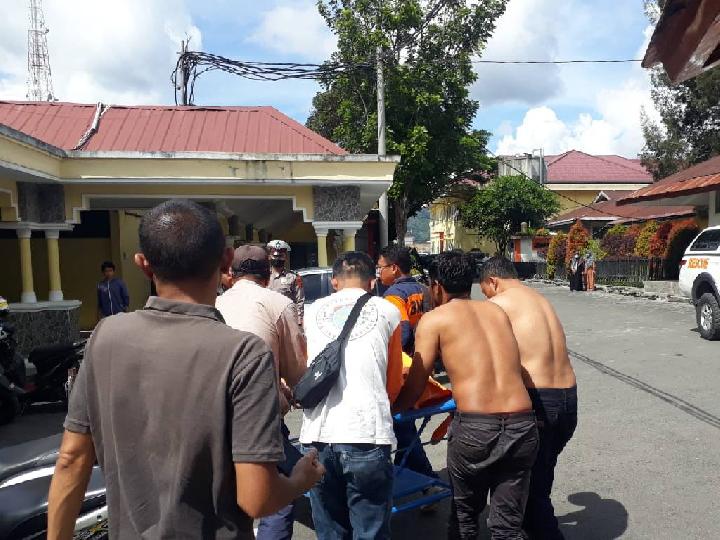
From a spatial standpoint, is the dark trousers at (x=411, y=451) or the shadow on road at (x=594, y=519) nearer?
the shadow on road at (x=594, y=519)

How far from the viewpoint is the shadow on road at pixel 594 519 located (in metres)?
3.76

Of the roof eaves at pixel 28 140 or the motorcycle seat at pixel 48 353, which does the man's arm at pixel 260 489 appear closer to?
the motorcycle seat at pixel 48 353

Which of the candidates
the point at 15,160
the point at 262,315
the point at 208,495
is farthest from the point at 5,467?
the point at 15,160

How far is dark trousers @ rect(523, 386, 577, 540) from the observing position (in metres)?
3.27

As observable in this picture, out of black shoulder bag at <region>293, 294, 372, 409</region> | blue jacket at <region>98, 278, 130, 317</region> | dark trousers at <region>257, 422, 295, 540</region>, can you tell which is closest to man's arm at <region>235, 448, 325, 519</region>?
black shoulder bag at <region>293, 294, 372, 409</region>

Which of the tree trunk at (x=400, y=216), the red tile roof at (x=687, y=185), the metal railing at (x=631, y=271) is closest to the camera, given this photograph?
the red tile roof at (x=687, y=185)

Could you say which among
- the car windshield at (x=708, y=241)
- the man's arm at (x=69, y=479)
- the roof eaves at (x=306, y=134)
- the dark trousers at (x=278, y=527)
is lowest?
the dark trousers at (x=278, y=527)

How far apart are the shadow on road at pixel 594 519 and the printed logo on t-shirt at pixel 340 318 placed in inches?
80.1

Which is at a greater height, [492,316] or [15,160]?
[15,160]

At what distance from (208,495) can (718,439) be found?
5.23 m

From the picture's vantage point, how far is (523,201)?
3575cm

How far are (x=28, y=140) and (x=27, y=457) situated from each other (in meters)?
6.27

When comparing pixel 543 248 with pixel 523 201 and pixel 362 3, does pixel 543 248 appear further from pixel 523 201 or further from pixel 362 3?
pixel 362 3

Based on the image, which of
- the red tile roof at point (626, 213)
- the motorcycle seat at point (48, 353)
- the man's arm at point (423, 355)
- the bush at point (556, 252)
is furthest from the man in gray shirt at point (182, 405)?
the bush at point (556, 252)
